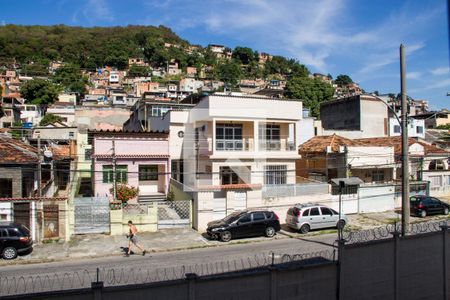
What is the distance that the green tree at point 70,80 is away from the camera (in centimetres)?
11799

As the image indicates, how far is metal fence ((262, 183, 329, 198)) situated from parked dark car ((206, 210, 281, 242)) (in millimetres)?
2710

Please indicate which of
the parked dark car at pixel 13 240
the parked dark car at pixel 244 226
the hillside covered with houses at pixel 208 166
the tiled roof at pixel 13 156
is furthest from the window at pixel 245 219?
the tiled roof at pixel 13 156

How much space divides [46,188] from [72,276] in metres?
12.2

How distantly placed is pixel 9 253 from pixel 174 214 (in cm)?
869

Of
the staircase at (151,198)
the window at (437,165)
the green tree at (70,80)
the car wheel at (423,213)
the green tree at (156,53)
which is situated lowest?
the car wheel at (423,213)

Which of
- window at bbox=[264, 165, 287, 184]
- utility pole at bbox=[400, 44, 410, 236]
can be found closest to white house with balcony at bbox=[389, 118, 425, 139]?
window at bbox=[264, 165, 287, 184]

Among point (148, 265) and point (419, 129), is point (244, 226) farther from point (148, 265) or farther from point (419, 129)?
point (419, 129)

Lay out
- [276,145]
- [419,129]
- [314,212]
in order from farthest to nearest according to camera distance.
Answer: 1. [419,129]
2. [276,145]
3. [314,212]

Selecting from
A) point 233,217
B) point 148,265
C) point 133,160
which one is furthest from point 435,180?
point 148,265

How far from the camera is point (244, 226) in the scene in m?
20.0

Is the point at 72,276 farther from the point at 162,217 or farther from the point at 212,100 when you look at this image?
the point at 212,100

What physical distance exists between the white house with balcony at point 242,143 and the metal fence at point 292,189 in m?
0.09

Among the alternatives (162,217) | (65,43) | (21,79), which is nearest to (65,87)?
(21,79)

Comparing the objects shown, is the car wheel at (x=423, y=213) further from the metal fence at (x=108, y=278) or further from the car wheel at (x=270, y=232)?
the metal fence at (x=108, y=278)
